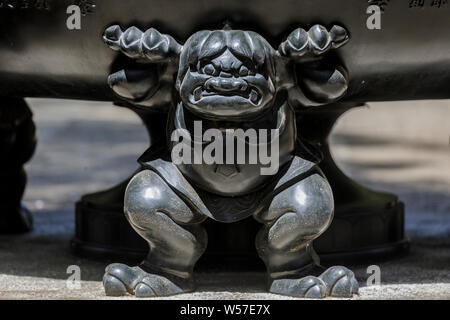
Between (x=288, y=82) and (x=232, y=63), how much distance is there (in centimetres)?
9

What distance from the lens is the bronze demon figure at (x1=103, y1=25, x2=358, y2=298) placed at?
1176 mm

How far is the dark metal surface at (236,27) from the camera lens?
3.86 feet

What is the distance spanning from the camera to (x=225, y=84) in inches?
45.1

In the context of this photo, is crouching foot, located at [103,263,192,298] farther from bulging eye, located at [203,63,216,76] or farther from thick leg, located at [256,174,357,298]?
bulging eye, located at [203,63,216,76]

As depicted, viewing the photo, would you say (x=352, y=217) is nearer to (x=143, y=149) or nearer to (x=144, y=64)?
(x=144, y=64)

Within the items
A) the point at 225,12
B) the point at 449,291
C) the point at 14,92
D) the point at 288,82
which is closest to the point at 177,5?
the point at 225,12

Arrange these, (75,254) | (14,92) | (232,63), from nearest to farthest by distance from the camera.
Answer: (232,63) → (14,92) → (75,254)

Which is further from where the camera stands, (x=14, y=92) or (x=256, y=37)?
(x=14, y=92)

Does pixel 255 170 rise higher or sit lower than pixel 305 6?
lower

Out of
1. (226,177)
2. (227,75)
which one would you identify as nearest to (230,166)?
(226,177)

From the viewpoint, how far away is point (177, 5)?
117 cm

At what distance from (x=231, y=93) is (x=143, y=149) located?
1.66 metres

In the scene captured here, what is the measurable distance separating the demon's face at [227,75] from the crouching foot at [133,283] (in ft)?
0.67
